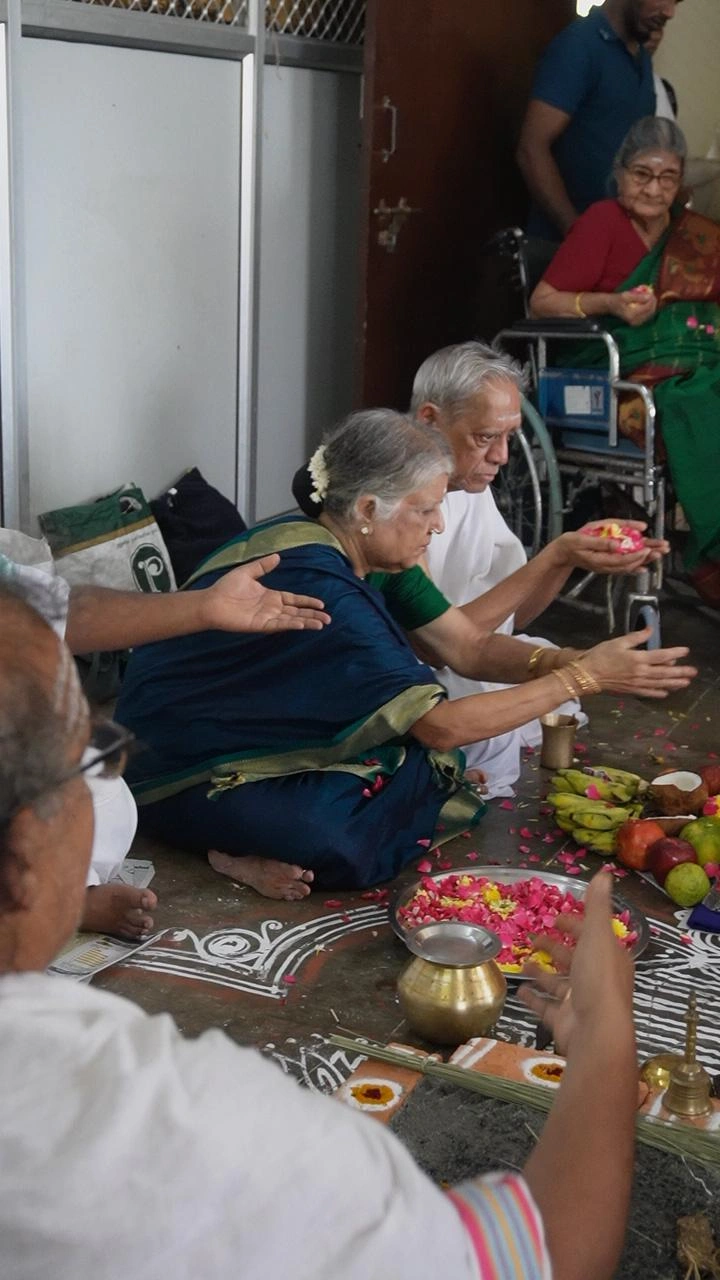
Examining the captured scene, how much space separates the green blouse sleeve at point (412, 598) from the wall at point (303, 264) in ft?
6.62

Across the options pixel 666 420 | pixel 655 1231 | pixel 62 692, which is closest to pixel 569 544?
pixel 666 420

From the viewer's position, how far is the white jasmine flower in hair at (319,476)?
10.5 feet

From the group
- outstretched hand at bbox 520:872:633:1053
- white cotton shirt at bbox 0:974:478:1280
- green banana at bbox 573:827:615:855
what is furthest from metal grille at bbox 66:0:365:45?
white cotton shirt at bbox 0:974:478:1280

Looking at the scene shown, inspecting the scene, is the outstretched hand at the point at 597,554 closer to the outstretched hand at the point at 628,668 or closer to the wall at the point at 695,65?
the outstretched hand at the point at 628,668

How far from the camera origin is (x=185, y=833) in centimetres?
333

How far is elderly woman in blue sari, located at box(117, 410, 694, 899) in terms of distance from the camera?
3.11 m

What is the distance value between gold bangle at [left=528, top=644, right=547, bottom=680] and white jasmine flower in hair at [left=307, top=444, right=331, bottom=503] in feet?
2.17

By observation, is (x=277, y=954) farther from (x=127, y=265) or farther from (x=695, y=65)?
(x=695, y=65)

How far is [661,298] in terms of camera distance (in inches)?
207

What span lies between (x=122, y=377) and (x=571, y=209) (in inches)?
77.5

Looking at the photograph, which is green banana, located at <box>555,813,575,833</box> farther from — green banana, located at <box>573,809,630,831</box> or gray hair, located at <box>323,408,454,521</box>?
gray hair, located at <box>323,408,454,521</box>

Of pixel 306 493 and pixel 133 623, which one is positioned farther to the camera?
pixel 306 493

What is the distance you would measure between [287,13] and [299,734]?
9.87 ft

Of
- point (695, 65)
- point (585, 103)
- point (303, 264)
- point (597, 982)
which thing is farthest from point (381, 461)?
point (695, 65)
